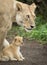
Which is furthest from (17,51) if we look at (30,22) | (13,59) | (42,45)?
(42,45)

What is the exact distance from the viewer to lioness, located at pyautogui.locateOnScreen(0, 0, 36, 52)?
652 cm

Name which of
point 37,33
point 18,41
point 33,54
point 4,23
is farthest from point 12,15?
point 37,33

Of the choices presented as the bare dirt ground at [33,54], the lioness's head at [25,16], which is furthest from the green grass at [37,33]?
the lioness's head at [25,16]

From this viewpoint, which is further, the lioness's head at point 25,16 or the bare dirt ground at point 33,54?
the bare dirt ground at point 33,54

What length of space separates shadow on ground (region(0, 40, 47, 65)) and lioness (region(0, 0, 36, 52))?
58 centimetres

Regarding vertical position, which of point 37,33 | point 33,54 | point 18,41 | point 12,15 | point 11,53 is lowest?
point 37,33

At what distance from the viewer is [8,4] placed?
6531 mm

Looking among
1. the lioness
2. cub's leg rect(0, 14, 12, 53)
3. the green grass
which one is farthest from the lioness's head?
the green grass

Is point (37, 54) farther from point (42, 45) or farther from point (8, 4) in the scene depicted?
point (8, 4)

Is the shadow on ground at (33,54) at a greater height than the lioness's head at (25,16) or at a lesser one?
lesser

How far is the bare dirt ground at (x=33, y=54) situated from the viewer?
272 inches

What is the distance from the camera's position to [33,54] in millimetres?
7453

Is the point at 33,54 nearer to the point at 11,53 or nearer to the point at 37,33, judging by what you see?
the point at 11,53

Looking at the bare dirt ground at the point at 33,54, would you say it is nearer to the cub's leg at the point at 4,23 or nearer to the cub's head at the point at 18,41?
the cub's head at the point at 18,41
